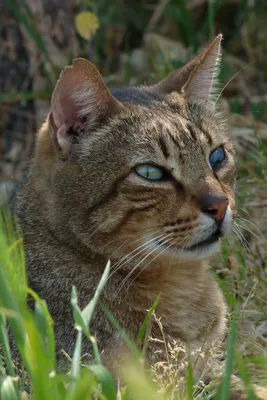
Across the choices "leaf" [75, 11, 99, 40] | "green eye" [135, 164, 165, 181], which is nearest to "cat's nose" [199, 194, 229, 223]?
"green eye" [135, 164, 165, 181]

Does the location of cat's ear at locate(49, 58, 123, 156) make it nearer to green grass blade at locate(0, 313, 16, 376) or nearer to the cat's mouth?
the cat's mouth

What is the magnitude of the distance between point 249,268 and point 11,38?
8.56 feet

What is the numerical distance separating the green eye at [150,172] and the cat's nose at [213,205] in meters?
0.21

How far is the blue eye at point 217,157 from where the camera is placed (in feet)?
9.59

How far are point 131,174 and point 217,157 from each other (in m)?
0.36

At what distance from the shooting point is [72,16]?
554 cm

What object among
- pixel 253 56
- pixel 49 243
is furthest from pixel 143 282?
pixel 253 56

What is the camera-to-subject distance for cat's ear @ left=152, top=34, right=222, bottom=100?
3.09 metres

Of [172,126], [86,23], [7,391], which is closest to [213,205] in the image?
[172,126]

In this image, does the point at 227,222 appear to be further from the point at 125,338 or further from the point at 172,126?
the point at 125,338

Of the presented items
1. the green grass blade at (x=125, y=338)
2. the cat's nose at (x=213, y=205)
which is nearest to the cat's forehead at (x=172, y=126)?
the cat's nose at (x=213, y=205)

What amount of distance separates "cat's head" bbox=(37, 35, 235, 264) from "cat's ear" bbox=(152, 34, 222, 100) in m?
0.17

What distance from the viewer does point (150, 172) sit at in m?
2.79

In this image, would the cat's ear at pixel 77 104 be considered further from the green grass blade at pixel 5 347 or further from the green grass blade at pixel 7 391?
the green grass blade at pixel 7 391
